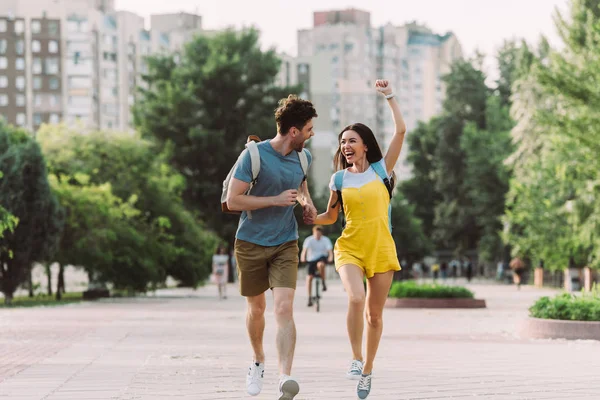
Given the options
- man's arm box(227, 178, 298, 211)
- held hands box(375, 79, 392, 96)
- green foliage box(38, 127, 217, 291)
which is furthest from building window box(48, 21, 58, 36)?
man's arm box(227, 178, 298, 211)

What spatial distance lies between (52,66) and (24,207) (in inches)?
4836

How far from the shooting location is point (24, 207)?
33219 millimetres

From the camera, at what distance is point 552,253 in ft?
182

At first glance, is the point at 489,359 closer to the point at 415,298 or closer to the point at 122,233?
the point at 415,298

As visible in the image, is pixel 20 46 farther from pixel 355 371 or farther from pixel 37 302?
pixel 355 371

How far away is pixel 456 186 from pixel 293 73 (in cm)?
7117

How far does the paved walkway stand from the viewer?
33.5ft

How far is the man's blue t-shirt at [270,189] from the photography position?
30.6ft

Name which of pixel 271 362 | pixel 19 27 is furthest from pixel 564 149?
pixel 19 27

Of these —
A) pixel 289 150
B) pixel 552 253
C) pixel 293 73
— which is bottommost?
pixel 552 253

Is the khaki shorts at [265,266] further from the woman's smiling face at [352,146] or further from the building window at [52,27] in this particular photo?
the building window at [52,27]

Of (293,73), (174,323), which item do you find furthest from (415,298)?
(293,73)

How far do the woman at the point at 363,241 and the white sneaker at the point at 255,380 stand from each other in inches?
24.2

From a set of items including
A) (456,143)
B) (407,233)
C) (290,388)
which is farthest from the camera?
(407,233)
